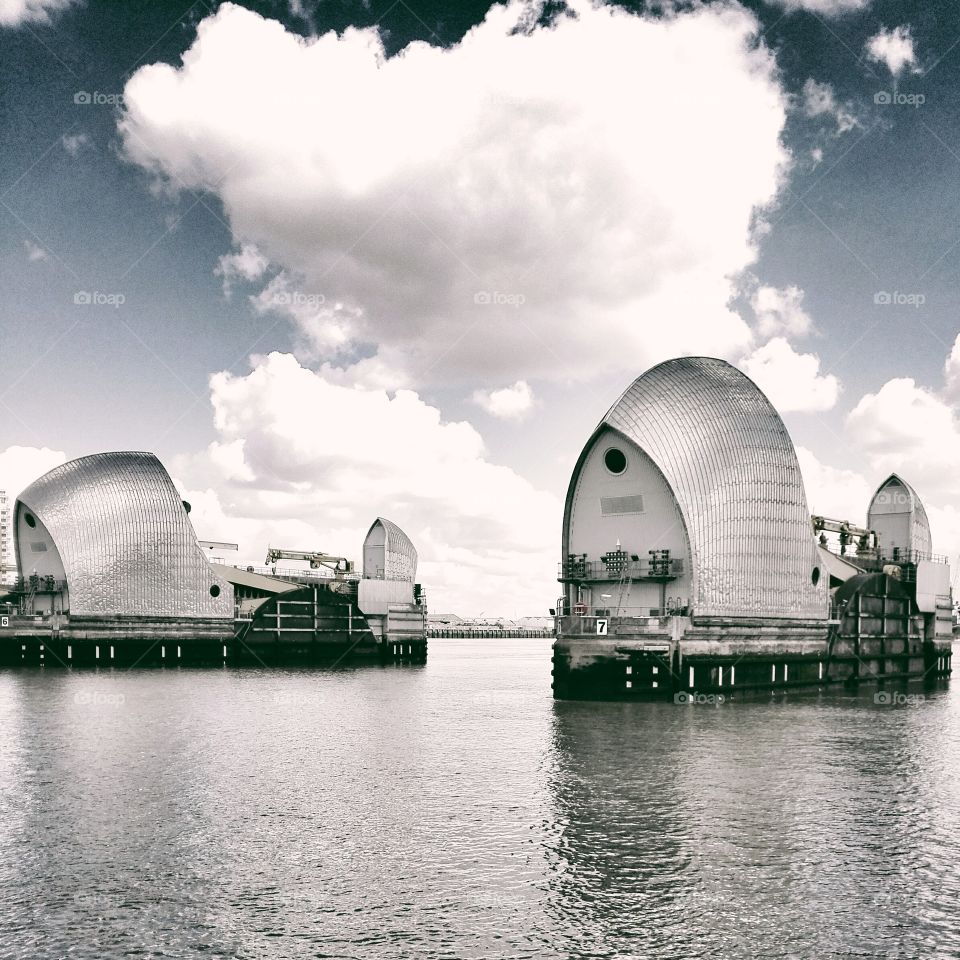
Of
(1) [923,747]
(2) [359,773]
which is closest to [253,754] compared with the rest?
(2) [359,773]

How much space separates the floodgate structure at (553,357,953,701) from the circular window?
0.28 feet

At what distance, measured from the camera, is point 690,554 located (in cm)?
5194

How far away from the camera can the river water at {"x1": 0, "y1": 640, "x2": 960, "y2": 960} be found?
16078 mm

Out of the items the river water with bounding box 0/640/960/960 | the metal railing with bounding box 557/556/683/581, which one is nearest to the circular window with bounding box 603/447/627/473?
the metal railing with bounding box 557/556/683/581

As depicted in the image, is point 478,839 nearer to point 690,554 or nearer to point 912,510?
point 690,554

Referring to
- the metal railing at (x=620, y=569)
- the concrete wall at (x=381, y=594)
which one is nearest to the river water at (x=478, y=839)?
the metal railing at (x=620, y=569)

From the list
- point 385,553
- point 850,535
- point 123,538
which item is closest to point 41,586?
point 123,538

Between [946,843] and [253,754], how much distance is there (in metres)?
22.6

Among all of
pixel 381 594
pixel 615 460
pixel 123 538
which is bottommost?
pixel 381 594

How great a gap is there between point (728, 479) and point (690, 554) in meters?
6.56

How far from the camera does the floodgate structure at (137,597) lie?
85.4 metres

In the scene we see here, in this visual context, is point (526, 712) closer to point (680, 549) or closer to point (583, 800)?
point (680, 549)

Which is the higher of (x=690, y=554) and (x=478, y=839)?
(x=690, y=554)

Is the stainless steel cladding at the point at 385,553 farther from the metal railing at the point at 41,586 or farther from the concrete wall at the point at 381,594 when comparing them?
the metal railing at the point at 41,586
